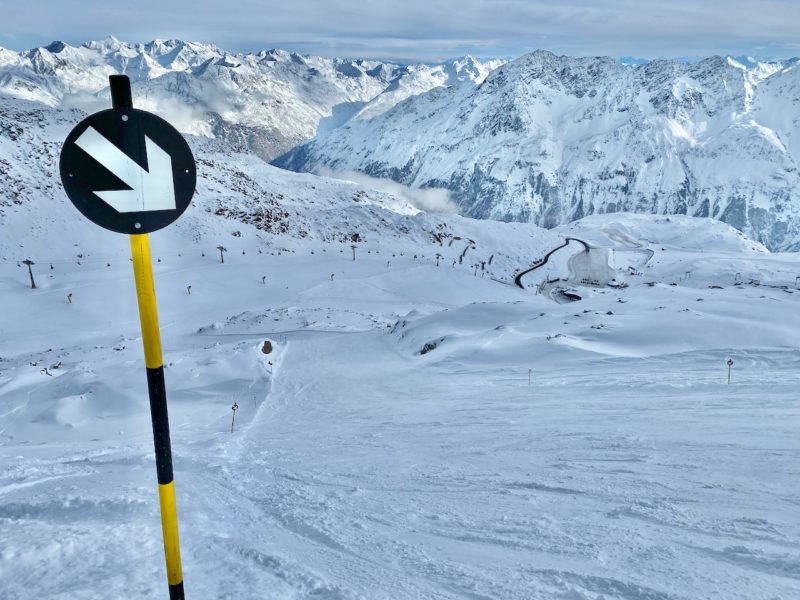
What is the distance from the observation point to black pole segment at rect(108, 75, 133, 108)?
117 inches

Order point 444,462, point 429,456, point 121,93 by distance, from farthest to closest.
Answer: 1. point 429,456
2. point 444,462
3. point 121,93

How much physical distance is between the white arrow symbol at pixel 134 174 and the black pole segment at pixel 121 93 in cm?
19

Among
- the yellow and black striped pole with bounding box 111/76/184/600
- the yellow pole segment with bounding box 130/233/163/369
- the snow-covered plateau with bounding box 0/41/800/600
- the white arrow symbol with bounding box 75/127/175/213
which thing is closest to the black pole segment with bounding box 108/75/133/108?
the yellow and black striped pole with bounding box 111/76/184/600

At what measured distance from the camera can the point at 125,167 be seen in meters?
3.10

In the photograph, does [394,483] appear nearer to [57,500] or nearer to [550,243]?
[57,500]

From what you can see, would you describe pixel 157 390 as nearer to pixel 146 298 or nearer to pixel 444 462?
pixel 146 298

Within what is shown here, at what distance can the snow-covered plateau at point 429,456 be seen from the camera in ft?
15.5

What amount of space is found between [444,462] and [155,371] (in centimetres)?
575

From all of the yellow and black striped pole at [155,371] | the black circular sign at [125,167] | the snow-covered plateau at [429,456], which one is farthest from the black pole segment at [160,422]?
the snow-covered plateau at [429,456]

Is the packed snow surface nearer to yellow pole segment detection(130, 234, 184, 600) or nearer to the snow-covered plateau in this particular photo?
the snow-covered plateau

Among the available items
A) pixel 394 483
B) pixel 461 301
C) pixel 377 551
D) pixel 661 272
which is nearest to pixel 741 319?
pixel 394 483

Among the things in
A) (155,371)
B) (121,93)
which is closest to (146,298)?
(155,371)

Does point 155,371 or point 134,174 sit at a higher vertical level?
point 134,174

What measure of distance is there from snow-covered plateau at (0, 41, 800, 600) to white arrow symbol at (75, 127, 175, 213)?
3.17 m
